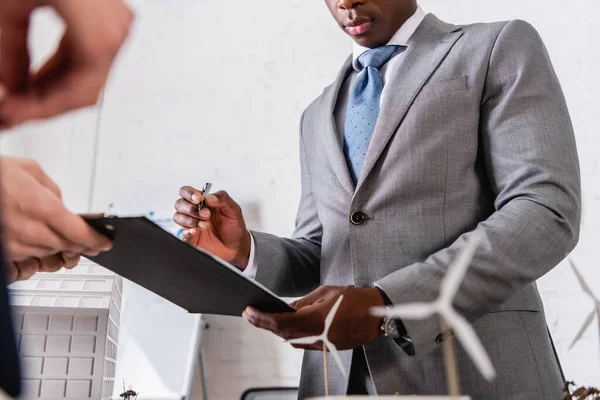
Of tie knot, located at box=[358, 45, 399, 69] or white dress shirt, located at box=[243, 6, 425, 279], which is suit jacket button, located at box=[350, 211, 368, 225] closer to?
white dress shirt, located at box=[243, 6, 425, 279]

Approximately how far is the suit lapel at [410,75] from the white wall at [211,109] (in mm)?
964

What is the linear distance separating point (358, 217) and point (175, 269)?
0.33m

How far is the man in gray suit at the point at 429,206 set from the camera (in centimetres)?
79

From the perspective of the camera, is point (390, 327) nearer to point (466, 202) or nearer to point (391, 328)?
point (391, 328)

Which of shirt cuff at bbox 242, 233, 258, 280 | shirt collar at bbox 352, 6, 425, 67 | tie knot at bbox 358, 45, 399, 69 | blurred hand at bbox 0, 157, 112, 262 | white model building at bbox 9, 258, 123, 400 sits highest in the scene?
shirt collar at bbox 352, 6, 425, 67

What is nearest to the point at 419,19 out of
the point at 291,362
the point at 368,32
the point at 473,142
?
the point at 368,32

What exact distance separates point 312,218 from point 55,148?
1781 mm

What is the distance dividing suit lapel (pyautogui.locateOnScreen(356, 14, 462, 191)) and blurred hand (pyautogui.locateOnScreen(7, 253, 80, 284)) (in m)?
0.47

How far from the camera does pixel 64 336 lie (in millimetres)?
933

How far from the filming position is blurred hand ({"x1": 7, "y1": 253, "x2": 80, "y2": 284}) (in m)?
0.66

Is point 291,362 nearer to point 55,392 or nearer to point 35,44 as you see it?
point 55,392

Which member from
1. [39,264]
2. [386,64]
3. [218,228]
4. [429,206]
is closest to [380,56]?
[386,64]

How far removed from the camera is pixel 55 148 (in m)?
2.60

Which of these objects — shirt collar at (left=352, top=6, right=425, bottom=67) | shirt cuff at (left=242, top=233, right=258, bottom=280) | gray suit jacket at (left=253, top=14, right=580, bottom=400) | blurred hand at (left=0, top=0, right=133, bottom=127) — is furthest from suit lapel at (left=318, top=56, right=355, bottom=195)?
blurred hand at (left=0, top=0, right=133, bottom=127)
